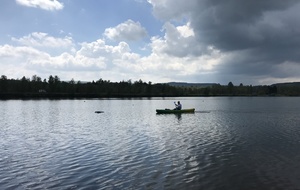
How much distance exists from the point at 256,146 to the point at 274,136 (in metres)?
8.41

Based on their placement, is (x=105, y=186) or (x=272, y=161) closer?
(x=105, y=186)

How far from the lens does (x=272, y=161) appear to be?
22.8 metres

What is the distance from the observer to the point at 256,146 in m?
29.3

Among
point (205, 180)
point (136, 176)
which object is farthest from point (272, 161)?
point (136, 176)

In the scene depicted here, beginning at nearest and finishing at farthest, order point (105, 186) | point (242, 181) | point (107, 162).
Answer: point (105, 186) < point (242, 181) < point (107, 162)

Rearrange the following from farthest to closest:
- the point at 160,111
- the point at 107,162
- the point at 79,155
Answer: the point at 160,111 → the point at 79,155 → the point at 107,162

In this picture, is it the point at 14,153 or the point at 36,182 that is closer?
the point at 36,182

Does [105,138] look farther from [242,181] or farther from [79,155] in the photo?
[242,181]

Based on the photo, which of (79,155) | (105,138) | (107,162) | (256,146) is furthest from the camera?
(105,138)

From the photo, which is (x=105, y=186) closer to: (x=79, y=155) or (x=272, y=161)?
(x=79, y=155)

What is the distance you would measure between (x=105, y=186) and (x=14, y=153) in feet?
42.0

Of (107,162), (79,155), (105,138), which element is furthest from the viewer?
(105,138)

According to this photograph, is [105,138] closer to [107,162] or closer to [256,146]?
[107,162]

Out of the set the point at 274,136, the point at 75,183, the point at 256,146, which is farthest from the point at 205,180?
the point at 274,136
